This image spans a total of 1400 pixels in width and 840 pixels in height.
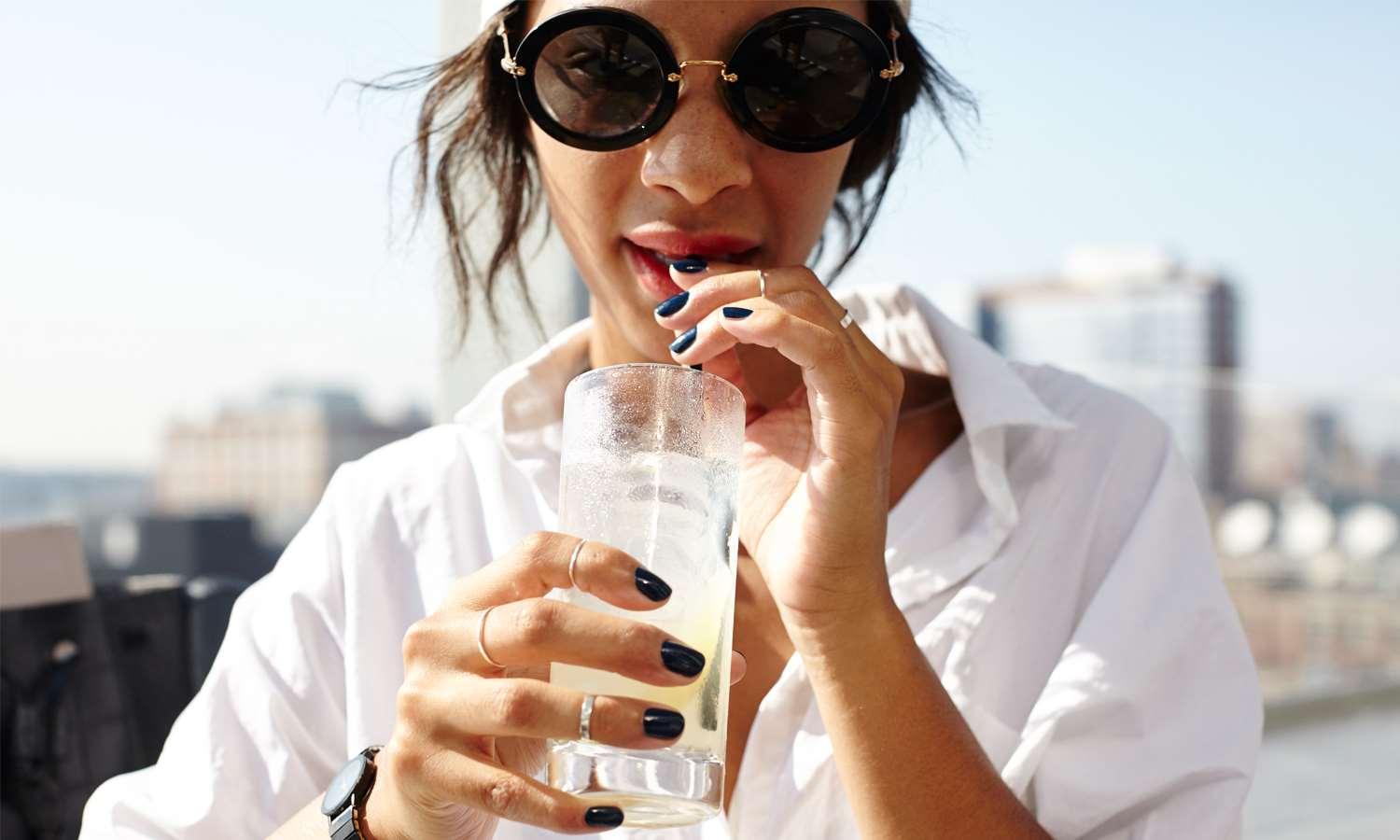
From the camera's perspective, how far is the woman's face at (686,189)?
4.25ft

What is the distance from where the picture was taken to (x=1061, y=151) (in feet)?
136

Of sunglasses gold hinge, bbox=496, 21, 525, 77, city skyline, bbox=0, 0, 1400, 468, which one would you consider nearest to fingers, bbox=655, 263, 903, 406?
sunglasses gold hinge, bbox=496, 21, 525, 77

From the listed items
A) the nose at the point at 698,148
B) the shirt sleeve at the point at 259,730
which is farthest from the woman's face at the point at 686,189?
the shirt sleeve at the point at 259,730

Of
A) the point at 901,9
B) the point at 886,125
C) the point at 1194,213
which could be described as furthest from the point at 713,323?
the point at 1194,213

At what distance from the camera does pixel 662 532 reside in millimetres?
909

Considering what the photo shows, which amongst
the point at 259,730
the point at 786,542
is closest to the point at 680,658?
the point at 786,542

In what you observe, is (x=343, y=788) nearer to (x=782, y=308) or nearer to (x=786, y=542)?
(x=786, y=542)

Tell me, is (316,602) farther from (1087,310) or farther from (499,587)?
(1087,310)

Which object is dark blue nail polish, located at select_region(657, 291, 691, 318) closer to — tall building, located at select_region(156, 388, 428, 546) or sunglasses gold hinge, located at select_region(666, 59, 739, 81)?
sunglasses gold hinge, located at select_region(666, 59, 739, 81)

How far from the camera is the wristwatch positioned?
104 cm

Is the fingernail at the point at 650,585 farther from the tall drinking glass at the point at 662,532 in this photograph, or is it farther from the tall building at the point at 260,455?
the tall building at the point at 260,455

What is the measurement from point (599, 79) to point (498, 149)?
1.35 ft

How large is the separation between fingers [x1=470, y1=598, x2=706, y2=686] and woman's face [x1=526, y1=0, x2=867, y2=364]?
563 millimetres

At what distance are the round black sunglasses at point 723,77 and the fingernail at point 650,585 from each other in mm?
582
